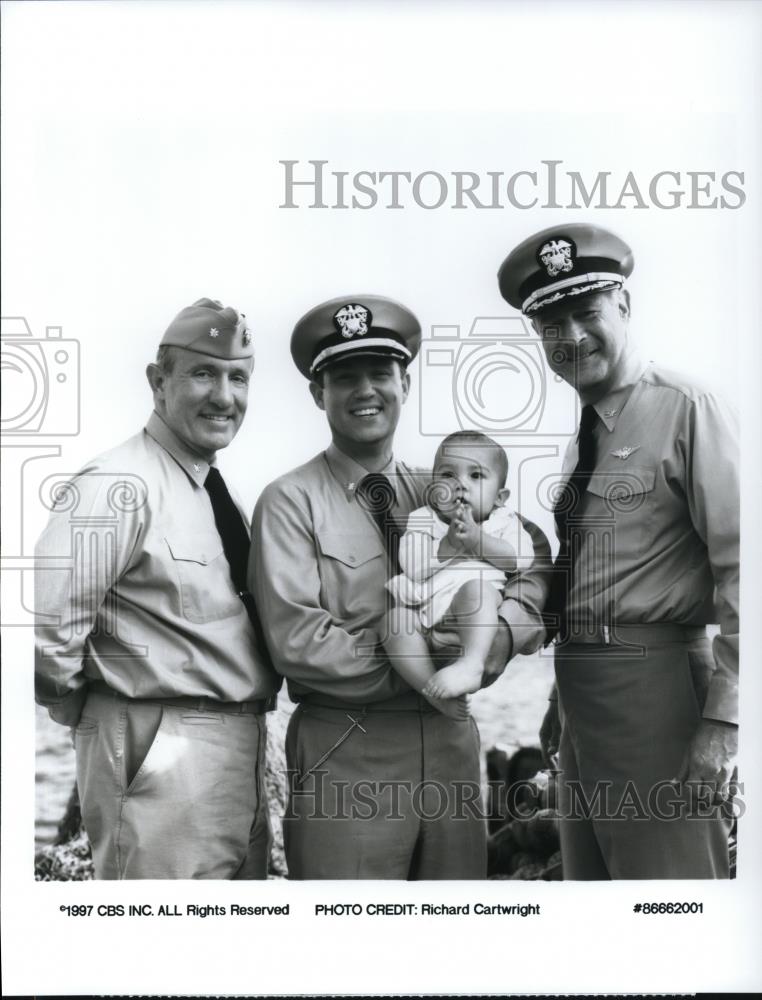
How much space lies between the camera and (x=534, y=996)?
3.95m

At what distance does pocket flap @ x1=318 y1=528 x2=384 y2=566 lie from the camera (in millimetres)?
3777

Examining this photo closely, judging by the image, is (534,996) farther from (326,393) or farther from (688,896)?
(326,393)

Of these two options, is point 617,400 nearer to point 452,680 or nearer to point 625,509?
point 625,509

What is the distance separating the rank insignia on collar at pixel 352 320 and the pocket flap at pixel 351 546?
0.61 m

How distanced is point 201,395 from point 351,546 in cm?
66

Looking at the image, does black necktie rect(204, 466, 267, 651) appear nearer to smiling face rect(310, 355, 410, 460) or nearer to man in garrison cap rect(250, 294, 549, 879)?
man in garrison cap rect(250, 294, 549, 879)

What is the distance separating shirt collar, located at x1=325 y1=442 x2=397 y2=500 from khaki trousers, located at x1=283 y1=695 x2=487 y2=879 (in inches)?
26.7

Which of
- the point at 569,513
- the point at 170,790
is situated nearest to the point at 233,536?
the point at 170,790

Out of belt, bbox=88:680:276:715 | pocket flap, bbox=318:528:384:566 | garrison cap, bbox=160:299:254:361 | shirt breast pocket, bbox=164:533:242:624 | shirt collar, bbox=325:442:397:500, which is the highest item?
garrison cap, bbox=160:299:254:361

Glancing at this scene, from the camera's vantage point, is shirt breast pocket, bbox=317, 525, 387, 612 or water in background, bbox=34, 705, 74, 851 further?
water in background, bbox=34, 705, 74, 851

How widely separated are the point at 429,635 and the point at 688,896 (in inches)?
47.5

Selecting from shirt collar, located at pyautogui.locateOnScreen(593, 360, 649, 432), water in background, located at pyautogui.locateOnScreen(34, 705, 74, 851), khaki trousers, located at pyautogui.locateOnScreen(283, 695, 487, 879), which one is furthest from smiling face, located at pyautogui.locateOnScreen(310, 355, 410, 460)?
water in background, located at pyautogui.locateOnScreen(34, 705, 74, 851)

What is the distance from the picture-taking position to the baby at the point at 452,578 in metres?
3.74

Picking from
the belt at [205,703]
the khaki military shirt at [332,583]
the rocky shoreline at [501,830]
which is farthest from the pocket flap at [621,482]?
the belt at [205,703]
